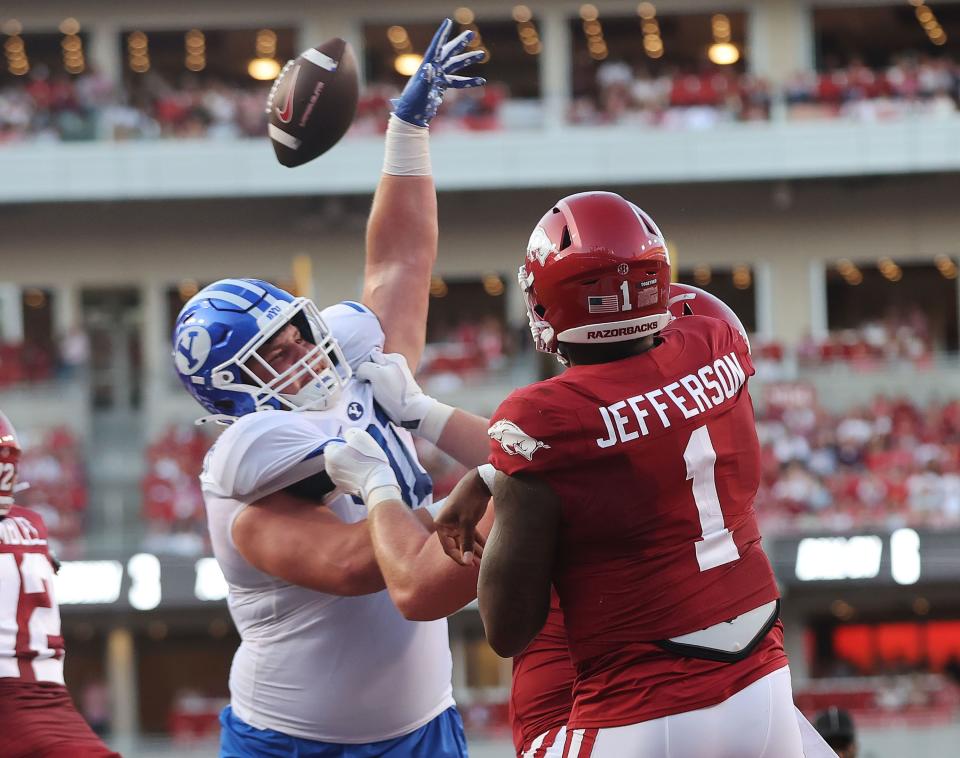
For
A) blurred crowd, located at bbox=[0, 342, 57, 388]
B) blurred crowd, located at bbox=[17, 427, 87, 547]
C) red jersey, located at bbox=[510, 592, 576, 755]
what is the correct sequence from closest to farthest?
red jersey, located at bbox=[510, 592, 576, 755] < blurred crowd, located at bbox=[17, 427, 87, 547] < blurred crowd, located at bbox=[0, 342, 57, 388]

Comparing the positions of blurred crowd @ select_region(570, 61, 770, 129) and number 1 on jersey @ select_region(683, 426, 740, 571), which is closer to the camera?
number 1 on jersey @ select_region(683, 426, 740, 571)

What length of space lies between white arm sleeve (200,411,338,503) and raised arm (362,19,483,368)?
2.74ft

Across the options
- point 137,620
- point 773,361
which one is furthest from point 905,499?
point 137,620

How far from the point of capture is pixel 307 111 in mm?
4398

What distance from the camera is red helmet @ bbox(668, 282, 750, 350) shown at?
3.11 meters

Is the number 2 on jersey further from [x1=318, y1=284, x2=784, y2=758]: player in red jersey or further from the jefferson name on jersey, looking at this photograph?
the jefferson name on jersey

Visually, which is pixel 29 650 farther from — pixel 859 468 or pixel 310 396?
pixel 859 468

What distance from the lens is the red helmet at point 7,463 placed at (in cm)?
407

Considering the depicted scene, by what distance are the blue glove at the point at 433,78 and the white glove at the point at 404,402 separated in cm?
88

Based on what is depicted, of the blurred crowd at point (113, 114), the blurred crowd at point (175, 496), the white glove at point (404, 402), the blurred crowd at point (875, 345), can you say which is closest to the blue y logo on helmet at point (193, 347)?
the white glove at point (404, 402)

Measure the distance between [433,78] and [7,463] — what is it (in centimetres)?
155

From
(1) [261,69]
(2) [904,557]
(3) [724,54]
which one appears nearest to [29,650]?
(2) [904,557]

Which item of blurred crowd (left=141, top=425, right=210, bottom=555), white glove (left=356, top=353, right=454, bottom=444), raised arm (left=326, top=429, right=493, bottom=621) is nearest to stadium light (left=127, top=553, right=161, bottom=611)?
blurred crowd (left=141, top=425, right=210, bottom=555)

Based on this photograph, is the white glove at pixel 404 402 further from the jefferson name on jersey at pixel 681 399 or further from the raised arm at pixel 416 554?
the jefferson name on jersey at pixel 681 399
